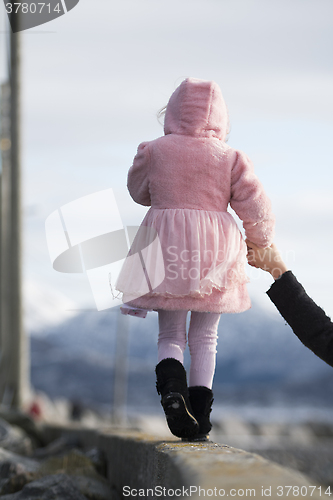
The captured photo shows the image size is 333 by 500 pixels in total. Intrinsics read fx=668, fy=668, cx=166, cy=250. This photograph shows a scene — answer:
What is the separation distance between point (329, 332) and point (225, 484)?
71 cm

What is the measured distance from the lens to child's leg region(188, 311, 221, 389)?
2670mm

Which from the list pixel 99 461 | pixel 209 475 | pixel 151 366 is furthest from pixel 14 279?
pixel 151 366

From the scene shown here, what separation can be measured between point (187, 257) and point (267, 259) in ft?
0.99

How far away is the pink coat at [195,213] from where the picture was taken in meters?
2.54

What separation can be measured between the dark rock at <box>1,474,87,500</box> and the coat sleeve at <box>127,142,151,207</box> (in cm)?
125

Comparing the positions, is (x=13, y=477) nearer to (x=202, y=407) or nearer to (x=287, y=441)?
(x=202, y=407)

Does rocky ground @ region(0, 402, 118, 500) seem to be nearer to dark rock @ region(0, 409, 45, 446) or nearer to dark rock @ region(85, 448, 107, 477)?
dark rock @ region(85, 448, 107, 477)

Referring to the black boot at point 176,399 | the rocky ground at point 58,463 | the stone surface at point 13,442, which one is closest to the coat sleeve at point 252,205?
the black boot at point 176,399

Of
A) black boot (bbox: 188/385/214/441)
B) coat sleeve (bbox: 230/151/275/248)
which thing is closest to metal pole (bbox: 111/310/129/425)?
black boot (bbox: 188/385/214/441)

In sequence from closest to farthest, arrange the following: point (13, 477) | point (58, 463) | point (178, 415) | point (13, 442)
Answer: point (178, 415)
point (13, 477)
point (58, 463)
point (13, 442)

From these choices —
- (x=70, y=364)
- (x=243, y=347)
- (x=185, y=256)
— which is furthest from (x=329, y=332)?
(x=243, y=347)

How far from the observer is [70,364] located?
97.4 metres

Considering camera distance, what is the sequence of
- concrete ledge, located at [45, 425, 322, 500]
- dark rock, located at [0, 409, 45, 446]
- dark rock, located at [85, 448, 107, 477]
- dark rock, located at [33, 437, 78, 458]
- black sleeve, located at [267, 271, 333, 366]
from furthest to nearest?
dark rock, located at [0, 409, 45, 446] → dark rock, located at [33, 437, 78, 458] → dark rock, located at [85, 448, 107, 477] → black sleeve, located at [267, 271, 333, 366] → concrete ledge, located at [45, 425, 322, 500]

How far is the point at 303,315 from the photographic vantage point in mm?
2127
